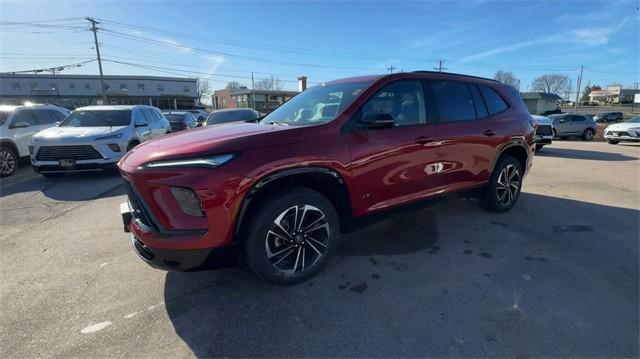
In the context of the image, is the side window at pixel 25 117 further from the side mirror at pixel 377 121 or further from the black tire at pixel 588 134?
the black tire at pixel 588 134

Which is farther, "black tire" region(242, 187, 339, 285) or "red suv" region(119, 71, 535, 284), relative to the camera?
"black tire" region(242, 187, 339, 285)

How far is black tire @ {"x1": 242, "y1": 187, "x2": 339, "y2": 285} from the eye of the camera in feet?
8.05

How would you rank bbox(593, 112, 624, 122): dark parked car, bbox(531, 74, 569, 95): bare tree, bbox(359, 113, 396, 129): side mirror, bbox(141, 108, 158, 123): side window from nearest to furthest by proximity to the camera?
1. bbox(359, 113, 396, 129): side mirror
2. bbox(141, 108, 158, 123): side window
3. bbox(593, 112, 624, 122): dark parked car
4. bbox(531, 74, 569, 95): bare tree

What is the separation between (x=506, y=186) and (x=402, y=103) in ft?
7.77

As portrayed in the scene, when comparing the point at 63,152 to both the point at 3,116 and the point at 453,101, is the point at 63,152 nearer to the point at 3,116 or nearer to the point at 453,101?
the point at 3,116

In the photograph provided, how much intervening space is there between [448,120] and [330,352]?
2.79m

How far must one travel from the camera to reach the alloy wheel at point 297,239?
8.43ft

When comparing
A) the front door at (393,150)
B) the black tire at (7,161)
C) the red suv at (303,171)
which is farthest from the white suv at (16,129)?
the front door at (393,150)

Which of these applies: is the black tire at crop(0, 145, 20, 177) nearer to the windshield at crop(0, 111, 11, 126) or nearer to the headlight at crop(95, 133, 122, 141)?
the windshield at crop(0, 111, 11, 126)

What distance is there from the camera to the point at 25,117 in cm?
809

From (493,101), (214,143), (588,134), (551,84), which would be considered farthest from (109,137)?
(551,84)

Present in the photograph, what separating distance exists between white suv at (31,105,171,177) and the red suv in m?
4.88

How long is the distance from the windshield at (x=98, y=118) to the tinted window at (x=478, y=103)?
24.9ft

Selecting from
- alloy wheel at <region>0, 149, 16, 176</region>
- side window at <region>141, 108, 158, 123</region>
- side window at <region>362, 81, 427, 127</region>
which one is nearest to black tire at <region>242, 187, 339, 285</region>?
side window at <region>362, 81, 427, 127</region>
